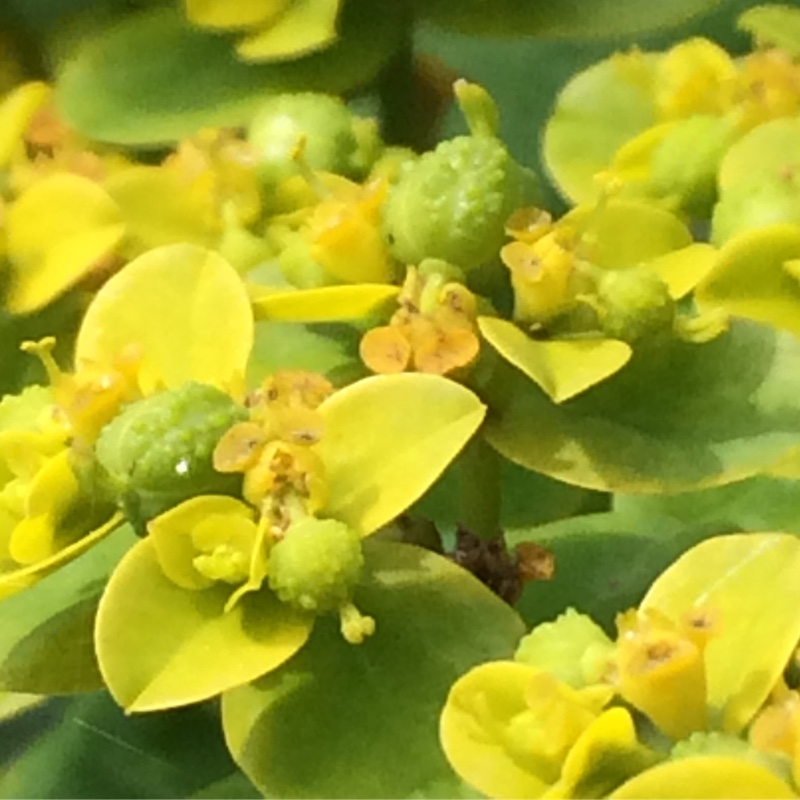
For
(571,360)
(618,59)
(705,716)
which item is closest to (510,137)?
(618,59)

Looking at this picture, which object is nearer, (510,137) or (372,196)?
(372,196)

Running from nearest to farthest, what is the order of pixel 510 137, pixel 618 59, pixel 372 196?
pixel 372 196
pixel 618 59
pixel 510 137

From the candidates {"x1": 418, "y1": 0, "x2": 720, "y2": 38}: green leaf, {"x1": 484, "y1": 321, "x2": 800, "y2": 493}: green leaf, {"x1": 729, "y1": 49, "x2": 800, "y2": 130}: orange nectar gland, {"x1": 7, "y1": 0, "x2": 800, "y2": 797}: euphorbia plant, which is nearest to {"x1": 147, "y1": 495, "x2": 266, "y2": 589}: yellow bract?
{"x1": 7, "y1": 0, "x2": 800, "y2": 797}: euphorbia plant

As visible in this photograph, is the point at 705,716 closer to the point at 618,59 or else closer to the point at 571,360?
the point at 571,360

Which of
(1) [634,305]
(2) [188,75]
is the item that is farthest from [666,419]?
(2) [188,75]

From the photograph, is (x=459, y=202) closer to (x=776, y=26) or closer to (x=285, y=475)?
(x=285, y=475)

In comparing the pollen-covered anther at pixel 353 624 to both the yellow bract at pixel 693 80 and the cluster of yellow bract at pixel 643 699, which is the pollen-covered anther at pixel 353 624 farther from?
the yellow bract at pixel 693 80

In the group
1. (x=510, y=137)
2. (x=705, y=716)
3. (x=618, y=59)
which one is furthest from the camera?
(x=510, y=137)
